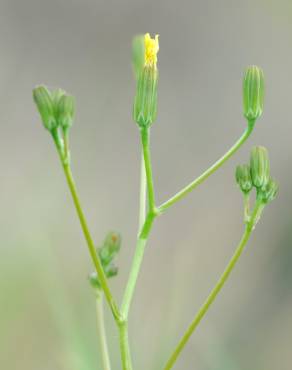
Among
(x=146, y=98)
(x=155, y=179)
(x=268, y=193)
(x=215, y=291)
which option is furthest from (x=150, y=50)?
(x=155, y=179)

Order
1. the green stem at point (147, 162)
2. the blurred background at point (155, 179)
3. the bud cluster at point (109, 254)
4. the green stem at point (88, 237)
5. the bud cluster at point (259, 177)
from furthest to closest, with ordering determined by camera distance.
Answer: the blurred background at point (155, 179)
the bud cluster at point (109, 254)
the bud cluster at point (259, 177)
the green stem at point (147, 162)
the green stem at point (88, 237)

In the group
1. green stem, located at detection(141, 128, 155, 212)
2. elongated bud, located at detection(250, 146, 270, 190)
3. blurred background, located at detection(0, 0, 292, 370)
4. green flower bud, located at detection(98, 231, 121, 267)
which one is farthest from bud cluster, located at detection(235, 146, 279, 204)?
blurred background, located at detection(0, 0, 292, 370)

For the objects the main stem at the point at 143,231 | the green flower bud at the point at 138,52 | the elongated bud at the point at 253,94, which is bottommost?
the main stem at the point at 143,231

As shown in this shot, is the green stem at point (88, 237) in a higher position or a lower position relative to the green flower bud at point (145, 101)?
lower

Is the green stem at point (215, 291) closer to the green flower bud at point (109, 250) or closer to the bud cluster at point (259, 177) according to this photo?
the bud cluster at point (259, 177)

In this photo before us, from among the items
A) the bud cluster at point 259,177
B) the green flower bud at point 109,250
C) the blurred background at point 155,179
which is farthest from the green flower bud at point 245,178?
the blurred background at point 155,179

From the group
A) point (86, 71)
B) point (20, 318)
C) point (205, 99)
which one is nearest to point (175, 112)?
point (205, 99)
